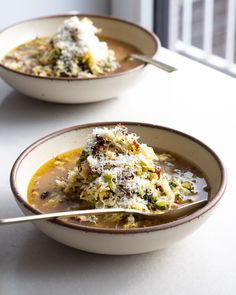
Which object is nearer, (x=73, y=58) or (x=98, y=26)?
(x=73, y=58)

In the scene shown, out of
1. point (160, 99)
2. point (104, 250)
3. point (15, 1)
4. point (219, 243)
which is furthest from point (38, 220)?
point (15, 1)

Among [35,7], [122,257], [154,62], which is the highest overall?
[154,62]

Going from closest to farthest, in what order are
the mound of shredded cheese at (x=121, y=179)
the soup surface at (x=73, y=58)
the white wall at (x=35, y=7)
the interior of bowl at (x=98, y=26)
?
the mound of shredded cheese at (x=121, y=179)
the soup surface at (x=73, y=58)
the interior of bowl at (x=98, y=26)
the white wall at (x=35, y=7)

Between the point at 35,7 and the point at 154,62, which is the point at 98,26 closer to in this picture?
the point at 154,62

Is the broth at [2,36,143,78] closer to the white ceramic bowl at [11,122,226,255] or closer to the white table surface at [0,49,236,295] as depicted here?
the white table surface at [0,49,236,295]

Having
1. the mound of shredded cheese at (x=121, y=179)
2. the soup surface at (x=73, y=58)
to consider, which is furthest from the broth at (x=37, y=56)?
the mound of shredded cheese at (x=121, y=179)

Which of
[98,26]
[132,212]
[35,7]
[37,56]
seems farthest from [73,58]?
[35,7]

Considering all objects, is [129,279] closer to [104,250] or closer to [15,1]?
[104,250]

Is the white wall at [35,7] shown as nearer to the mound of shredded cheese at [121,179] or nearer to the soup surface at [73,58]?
the soup surface at [73,58]
